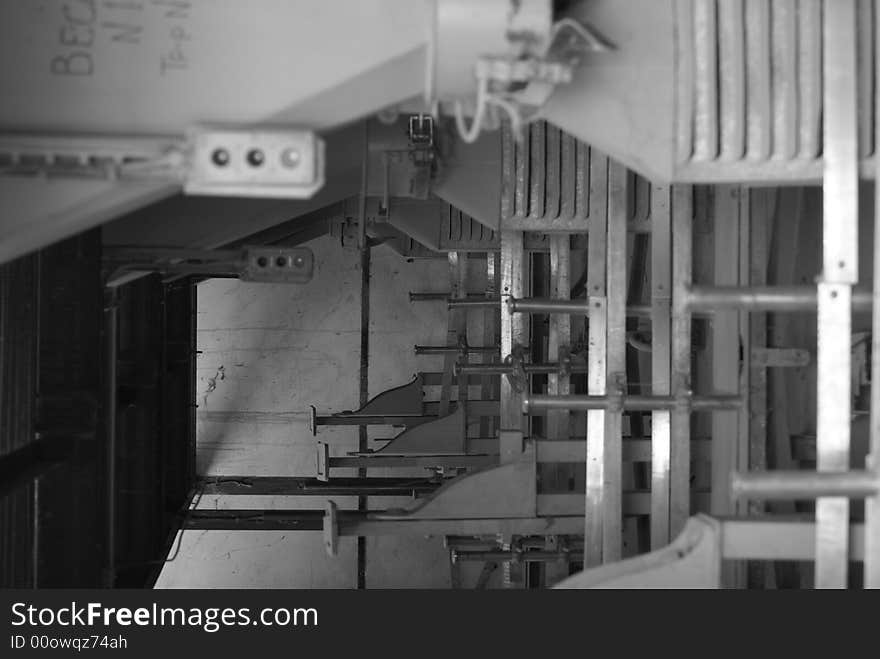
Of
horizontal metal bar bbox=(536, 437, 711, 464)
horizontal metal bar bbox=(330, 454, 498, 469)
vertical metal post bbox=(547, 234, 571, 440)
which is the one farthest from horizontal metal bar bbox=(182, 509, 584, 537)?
horizontal metal bar bbox=(330, 454, 498, 469)

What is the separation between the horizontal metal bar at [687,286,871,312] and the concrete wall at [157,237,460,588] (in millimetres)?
6372

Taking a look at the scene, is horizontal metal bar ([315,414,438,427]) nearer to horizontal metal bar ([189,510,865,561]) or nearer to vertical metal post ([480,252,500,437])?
vertical metal post ([480,252,500,437])

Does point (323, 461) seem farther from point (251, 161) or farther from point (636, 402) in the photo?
point (251, 161)

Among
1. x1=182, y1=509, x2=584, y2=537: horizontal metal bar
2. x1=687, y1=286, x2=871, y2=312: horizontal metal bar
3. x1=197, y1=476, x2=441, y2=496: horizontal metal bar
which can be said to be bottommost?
x1=197, y1=476, x2=441, y2=496: horizontal metal bar

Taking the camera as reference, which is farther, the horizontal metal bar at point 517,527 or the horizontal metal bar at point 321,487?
the horizontal metal bar at point 321,487

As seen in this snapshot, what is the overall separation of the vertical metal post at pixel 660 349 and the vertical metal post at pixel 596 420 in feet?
0.69

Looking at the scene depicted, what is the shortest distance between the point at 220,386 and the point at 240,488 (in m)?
2.09

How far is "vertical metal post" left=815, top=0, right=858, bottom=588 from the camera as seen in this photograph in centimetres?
286

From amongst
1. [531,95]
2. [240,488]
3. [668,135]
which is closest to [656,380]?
[668,135]

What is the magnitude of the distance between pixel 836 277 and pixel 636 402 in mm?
1432

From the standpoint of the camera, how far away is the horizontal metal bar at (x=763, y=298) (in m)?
3.06

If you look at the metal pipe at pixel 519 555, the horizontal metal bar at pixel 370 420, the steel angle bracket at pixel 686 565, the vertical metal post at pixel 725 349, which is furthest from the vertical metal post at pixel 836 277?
the horizontal metal bar at pixel 370 420

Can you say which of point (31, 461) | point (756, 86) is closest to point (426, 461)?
point (31, 461)

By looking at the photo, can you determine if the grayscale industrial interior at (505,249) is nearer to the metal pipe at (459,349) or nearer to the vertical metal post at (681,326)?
the vertical metal post at (681,326)
